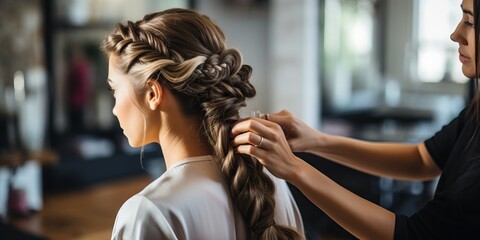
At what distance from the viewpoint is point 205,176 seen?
1.07 meters

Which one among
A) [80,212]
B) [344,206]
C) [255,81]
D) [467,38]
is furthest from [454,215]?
[255,81]

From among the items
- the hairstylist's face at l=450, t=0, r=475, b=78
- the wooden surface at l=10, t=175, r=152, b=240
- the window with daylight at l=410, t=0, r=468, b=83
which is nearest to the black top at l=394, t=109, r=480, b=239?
the hairstylist's face at l=450, t=0, r=475, b=78

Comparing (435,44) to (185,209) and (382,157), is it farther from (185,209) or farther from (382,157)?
(185,209)

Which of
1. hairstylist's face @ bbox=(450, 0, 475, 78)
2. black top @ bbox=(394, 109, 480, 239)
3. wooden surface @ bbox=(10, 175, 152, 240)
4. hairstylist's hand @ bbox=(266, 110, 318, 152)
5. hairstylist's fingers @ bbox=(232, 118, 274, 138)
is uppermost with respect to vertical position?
hairstylist's face @ bbox=(450, 0, 475, 78)

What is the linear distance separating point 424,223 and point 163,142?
533 millimetres

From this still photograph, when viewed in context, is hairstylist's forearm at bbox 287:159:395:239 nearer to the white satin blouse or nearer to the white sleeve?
the white satin blouse

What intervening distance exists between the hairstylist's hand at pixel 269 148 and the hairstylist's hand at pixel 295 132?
0.29m

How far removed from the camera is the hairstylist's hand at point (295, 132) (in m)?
1.34

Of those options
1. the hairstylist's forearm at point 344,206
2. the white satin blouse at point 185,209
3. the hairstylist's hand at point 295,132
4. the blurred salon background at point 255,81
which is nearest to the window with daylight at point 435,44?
the blurred salon background at point 255,81

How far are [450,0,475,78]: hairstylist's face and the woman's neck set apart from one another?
544 millimetres

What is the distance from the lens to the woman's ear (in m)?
1.08

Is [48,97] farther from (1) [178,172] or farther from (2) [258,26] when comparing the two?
(1) [178,172]

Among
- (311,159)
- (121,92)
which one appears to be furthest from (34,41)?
(121,92)

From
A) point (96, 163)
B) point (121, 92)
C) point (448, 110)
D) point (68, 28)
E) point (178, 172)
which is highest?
point (68, 28)
